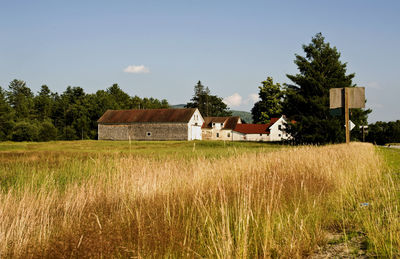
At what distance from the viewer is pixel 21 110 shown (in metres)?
75.9

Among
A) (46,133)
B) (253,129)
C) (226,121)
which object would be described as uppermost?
(226,121)

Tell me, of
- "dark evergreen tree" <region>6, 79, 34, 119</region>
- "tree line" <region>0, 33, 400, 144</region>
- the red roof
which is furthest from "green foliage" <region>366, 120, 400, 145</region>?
"dark evergreen tree" <region>6, 79, 34, 119</region>

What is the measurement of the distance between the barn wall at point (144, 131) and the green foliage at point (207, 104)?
48.0 meters

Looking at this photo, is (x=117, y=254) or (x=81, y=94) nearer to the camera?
(x=117, y=254)

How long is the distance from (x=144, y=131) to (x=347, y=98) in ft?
153

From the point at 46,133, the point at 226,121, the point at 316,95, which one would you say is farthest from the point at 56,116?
the point at 316,95

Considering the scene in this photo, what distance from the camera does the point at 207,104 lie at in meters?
105

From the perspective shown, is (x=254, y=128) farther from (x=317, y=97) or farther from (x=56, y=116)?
(x=56, y=116)

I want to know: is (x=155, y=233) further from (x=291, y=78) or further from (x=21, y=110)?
(x=21, y=110)

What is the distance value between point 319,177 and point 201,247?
16.3ft

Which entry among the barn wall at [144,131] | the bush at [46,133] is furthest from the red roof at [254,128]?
the bush at [46,133]

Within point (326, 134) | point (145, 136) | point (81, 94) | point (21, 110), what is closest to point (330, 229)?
point (326, 134)

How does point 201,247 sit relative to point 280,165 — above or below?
below

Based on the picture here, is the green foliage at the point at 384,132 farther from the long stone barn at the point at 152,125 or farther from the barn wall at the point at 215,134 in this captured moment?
the barn wall at the point at 215,134
